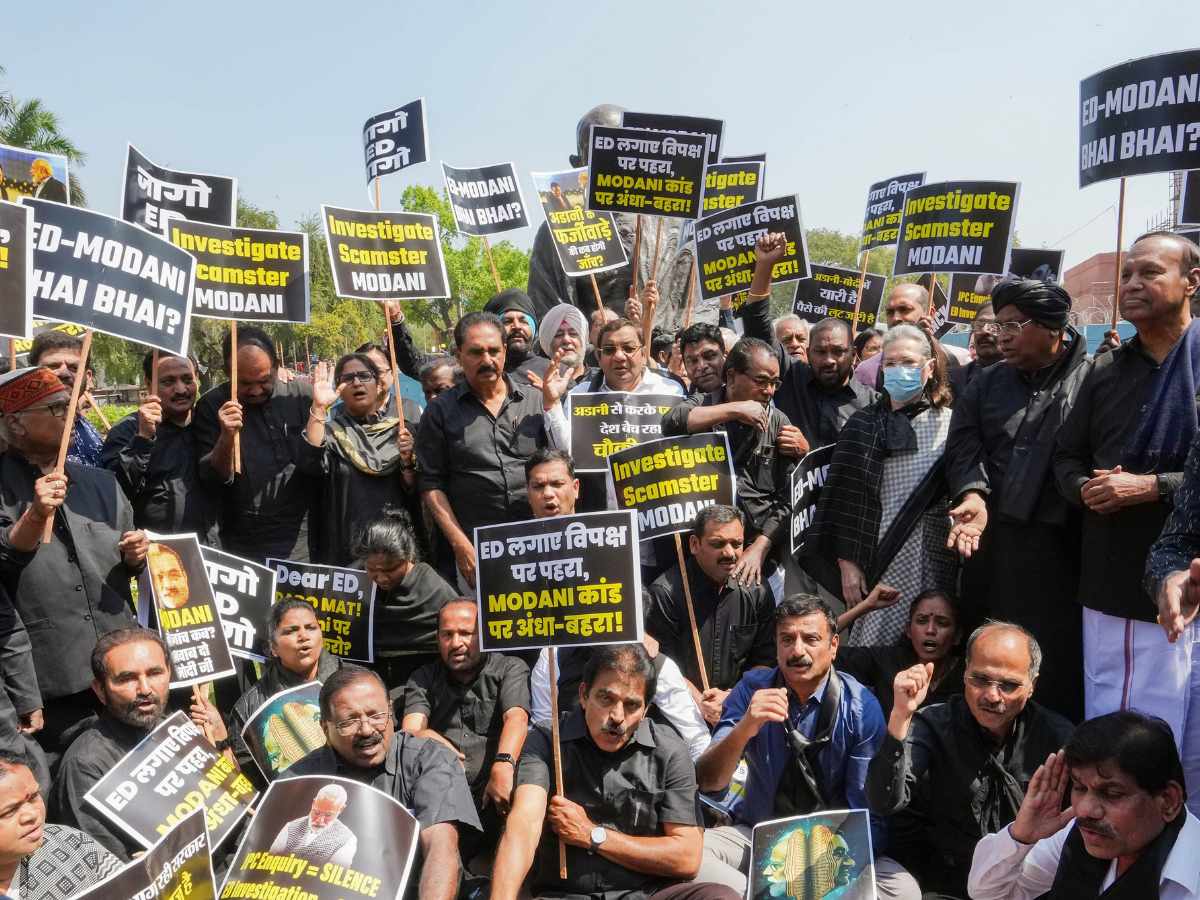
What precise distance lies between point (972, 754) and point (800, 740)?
671 mm

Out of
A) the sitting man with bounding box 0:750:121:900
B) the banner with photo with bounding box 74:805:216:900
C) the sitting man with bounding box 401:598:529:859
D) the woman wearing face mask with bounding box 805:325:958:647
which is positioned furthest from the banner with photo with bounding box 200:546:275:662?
the woman wearing face mask with bounding box 805:325:958:647

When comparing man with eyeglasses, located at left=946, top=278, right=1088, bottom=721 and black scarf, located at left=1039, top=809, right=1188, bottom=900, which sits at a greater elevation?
man with eyeglasses, located at left=946, top=278, right=1088, bottom=721

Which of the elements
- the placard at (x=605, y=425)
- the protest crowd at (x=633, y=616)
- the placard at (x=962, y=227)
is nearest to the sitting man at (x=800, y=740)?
the protest crowd at (x=633, y=616)

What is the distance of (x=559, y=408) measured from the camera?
260 inches

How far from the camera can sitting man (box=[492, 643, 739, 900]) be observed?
468 centimetres

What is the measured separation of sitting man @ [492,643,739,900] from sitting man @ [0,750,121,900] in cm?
157

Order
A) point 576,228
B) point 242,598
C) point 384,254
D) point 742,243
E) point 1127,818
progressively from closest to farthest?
1. point 1127,818
2. point 242,598
3. point 384,254
4. point 742,243
5. point 576,228

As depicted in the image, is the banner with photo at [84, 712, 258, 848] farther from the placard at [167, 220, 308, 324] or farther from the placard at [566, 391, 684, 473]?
the placard at [167, 220, 308, 324]

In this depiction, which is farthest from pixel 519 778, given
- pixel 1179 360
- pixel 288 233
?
pixel 288 233

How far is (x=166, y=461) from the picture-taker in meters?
6.55

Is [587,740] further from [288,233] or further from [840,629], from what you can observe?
[288,233]

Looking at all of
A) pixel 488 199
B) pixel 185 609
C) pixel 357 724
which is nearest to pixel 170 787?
pixel 357 724

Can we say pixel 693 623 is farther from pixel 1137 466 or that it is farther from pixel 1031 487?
pixel 1137 466

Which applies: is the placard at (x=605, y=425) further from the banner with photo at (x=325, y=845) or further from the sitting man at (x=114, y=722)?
the banner with photo at (x=325, y=845)
